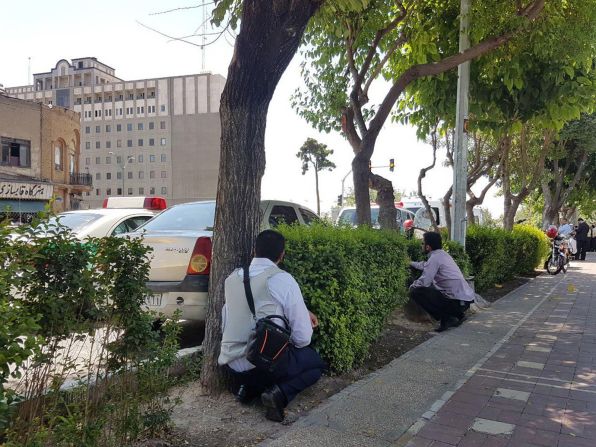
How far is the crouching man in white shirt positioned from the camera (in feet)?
12.3

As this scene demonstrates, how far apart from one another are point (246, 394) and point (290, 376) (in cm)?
43

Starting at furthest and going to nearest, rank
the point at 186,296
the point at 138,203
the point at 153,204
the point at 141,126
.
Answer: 1. the point at 141,126
2. the point at 138,203
3. the point at 153,204
4. the point at 186,296

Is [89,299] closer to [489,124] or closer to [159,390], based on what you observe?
[159,390]

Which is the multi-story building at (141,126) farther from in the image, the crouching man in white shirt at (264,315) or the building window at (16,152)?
the crouching man in white shirt at (264,315)

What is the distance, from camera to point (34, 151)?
35.9 meters

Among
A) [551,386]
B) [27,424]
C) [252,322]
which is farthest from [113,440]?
[551,386]

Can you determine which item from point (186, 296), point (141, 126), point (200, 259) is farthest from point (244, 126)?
point (141, 126)

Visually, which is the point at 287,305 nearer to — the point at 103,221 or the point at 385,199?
the point at 103,221

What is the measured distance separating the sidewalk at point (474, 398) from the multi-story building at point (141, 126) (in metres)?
84.3

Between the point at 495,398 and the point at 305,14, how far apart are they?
3.62 meters

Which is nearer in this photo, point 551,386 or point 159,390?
point 159,390

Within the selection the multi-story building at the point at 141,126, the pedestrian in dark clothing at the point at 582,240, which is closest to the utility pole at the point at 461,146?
the pedestrian in dark clothing at the point at 582,240

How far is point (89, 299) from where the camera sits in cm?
290

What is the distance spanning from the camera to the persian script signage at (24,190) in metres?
32.4
